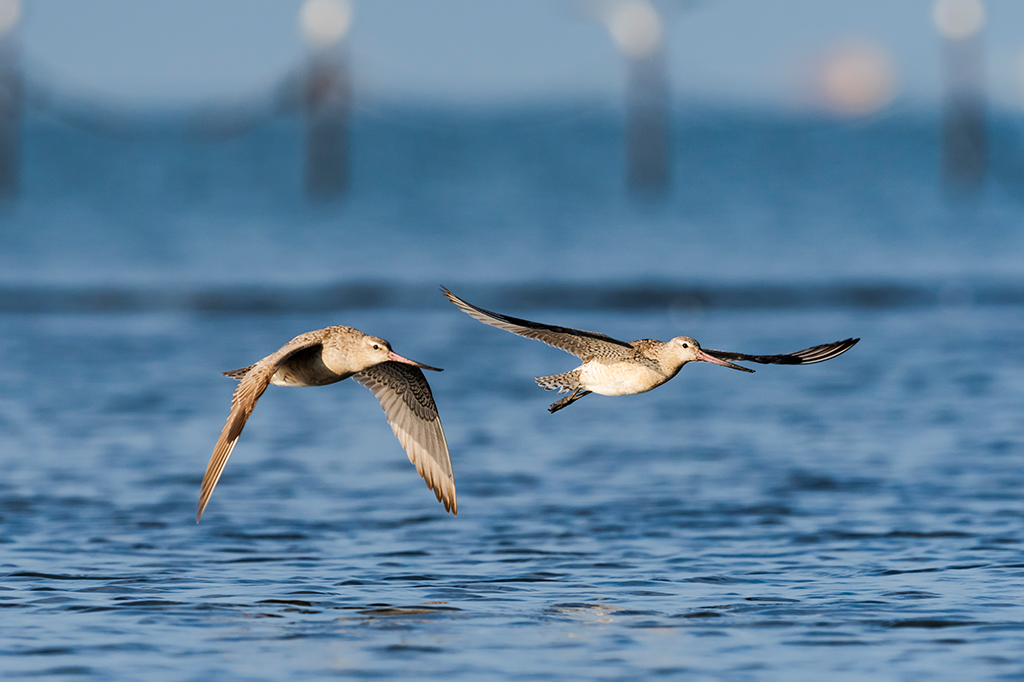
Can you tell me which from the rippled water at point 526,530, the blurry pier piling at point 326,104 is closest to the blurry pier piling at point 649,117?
the blurry pier piling at point 326,104

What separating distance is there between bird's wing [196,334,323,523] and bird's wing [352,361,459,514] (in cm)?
150

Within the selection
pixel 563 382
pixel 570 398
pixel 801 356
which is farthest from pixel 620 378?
pixel 801 356

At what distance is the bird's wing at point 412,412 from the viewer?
1238cm

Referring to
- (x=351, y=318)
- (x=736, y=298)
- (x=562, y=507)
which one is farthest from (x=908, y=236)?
(x=562, y=507)

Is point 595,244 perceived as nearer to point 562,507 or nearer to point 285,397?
point 285,397

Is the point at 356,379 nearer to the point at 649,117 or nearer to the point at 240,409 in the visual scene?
the point at 240,409

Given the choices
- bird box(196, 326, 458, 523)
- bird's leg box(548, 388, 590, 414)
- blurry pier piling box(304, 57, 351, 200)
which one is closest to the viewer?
bird box(196, 326, 458, 523)

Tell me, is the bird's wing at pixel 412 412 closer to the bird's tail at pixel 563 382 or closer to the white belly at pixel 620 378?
the bird's tail at pixel 563 382

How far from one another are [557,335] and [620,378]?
0.49 meters

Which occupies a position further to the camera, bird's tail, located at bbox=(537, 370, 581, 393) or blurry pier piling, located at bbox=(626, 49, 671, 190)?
blurry pier piling, located at bbox=(626, 49, 671, 190)

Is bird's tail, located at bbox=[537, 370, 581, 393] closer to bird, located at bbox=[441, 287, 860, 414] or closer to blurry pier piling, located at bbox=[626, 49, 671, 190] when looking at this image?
bird, located at bbox=[441, 287, 860, 414]

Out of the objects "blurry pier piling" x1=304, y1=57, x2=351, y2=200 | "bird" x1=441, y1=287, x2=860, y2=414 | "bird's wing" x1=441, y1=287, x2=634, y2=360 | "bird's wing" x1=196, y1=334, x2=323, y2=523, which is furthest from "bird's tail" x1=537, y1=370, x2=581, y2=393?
"blurry pier piling" x1=304, y1=57, x2=351, y2=200

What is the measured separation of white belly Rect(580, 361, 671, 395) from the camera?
10.8m

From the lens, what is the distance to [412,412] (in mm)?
12578
